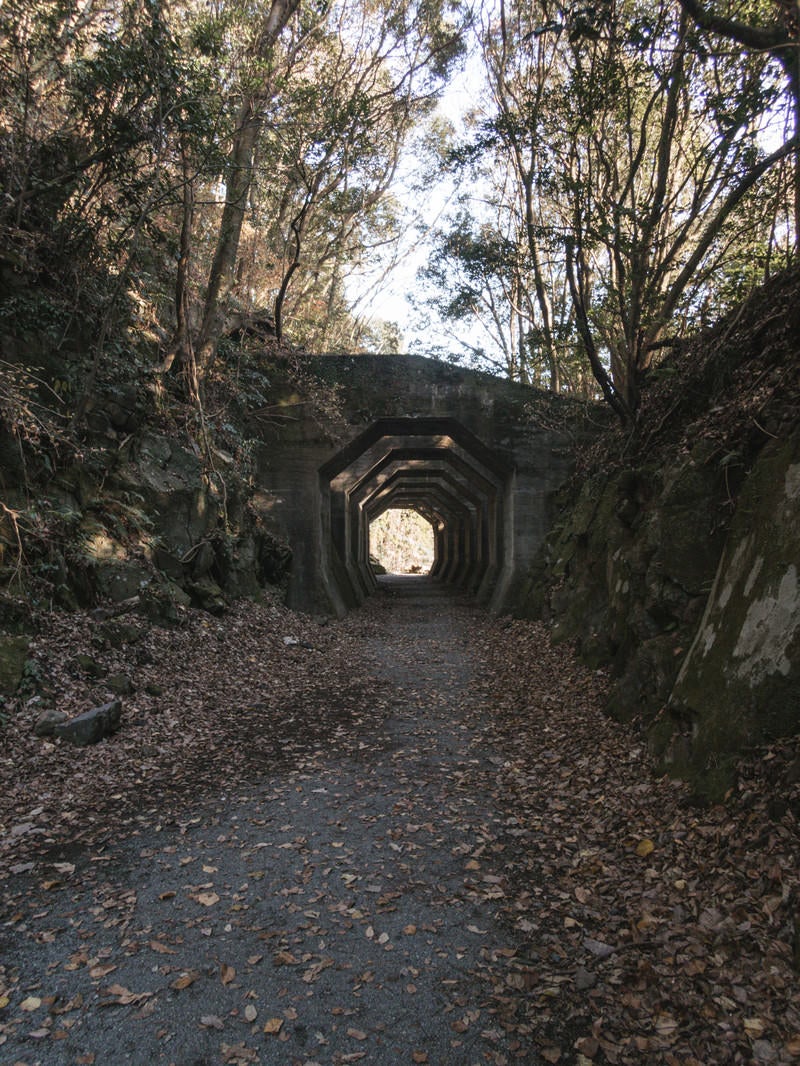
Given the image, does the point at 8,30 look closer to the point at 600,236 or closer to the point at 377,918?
the point at 600,236

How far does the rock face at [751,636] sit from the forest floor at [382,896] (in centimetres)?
31

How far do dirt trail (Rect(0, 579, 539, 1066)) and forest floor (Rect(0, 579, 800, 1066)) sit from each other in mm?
14

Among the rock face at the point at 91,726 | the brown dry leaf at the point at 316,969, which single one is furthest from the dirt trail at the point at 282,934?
the rock face at the point at 91,726

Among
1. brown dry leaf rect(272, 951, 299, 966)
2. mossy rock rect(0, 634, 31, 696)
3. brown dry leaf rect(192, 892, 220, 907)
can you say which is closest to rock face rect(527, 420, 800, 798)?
brown dry leaf rect(272, 951, 299, 966)

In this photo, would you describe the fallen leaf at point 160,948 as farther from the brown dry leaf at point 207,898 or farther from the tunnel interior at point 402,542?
the tunnel interior at point 402,542

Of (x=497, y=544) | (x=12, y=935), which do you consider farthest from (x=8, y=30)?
(x=497, y=544)

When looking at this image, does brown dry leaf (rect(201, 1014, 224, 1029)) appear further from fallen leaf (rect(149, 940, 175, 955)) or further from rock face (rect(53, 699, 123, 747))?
rock face (rect(53, 699, 123, 747))

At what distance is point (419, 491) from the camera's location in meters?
29.8

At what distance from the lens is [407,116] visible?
1595 centimetres

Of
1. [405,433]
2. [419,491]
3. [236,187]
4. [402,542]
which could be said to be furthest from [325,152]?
[402,542]

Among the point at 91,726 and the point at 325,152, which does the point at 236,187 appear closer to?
the point at 325,152

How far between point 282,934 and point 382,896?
2.02 ft

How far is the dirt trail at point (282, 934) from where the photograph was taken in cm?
258

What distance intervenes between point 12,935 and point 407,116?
1804cm
